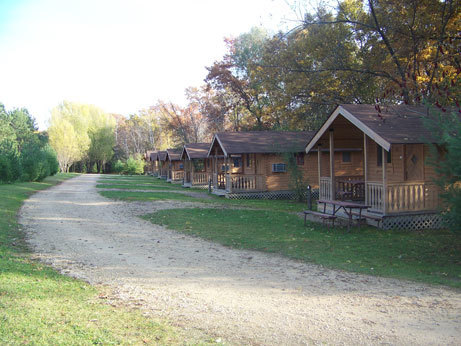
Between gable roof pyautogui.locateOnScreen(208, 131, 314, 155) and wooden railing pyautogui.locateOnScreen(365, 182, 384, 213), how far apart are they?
7863 millimetres

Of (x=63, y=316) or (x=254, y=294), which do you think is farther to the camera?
(x=254, y=294)

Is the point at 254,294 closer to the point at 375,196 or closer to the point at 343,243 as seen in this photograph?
the point at 343,243

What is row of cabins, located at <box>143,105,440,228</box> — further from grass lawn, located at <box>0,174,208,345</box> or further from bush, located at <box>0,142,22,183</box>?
bush, located at <box>0,142,22,183</box>

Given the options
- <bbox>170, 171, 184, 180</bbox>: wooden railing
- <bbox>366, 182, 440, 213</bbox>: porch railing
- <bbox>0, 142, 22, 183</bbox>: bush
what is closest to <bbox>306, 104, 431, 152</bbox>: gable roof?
<bbox>366, 182, 440, 213</bbox>: porch railing

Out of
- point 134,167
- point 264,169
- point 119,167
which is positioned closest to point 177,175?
point 264,169

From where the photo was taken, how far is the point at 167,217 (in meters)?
15.3

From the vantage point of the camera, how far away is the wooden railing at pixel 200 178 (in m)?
33.3

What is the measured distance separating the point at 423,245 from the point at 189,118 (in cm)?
4935

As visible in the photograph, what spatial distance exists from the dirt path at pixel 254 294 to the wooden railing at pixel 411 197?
585cm

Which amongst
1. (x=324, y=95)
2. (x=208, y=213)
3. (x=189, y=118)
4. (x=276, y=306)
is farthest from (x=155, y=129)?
(x=276, y=306)

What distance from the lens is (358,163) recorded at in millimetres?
21672

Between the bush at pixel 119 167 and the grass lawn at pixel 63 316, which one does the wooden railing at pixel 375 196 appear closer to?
the grass lawn at pixel 63 316

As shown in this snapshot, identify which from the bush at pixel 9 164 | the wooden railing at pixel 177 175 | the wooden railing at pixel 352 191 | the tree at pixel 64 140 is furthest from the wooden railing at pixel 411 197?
the tree at pixel 64 140

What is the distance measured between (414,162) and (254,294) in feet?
31.1
